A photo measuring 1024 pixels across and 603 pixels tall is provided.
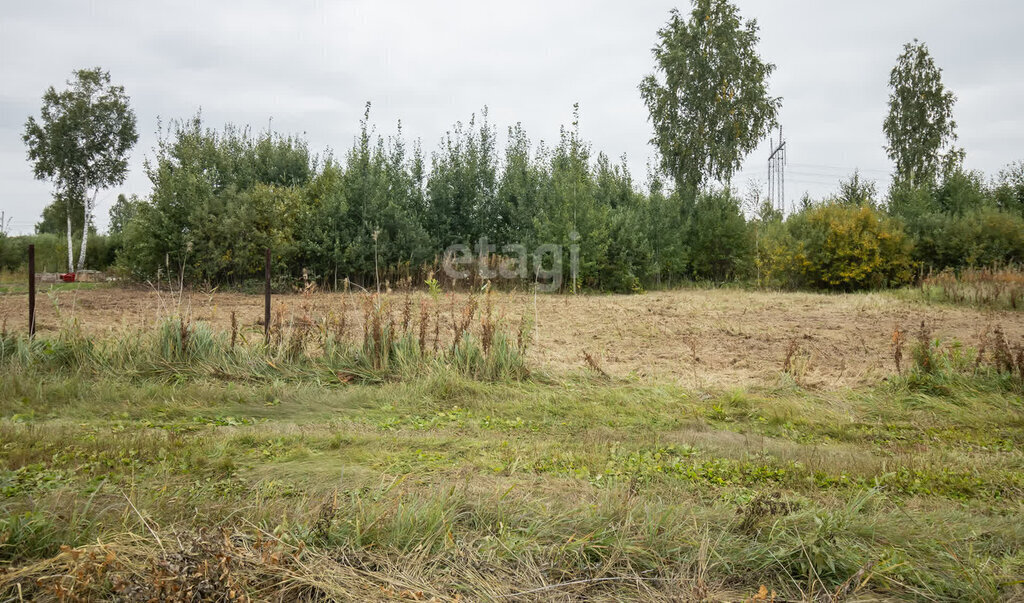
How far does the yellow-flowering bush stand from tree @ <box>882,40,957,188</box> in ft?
32.9

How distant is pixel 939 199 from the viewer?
24.7 m

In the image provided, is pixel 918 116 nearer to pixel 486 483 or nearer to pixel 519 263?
pixel 519 263

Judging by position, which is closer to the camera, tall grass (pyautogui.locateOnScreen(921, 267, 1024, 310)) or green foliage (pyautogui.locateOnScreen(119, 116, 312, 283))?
tall grass (pyautogui.locateOnScreen(921, 267, 1024, 310))

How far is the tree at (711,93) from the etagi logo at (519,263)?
27.6ft

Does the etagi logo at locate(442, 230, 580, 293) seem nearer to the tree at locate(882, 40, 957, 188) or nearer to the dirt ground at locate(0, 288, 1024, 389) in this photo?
the dirt ground at locate(0, 288, 1024, 389)

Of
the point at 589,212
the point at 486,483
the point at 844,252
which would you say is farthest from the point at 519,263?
the point at 486,483

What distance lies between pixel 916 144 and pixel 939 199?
14.9 ft

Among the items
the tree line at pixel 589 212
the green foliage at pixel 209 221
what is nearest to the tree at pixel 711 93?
the tree line at pixel 589 212

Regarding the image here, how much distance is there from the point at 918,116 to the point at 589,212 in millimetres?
19018

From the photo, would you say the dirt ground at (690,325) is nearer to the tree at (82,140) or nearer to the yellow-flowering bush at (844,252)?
the yellow-flowering bush at (844,252)

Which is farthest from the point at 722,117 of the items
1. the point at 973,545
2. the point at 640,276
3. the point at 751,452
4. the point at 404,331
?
the point at 973,545

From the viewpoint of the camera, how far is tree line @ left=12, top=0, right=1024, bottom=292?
18000 mm

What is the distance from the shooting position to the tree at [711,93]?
23.3 m

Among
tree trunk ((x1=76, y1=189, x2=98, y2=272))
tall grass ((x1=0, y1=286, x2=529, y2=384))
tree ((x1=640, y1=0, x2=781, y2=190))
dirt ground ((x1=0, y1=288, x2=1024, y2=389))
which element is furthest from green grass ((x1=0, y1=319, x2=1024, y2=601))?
tree trunk ((x1=76, y1=189, x2=98, y2=272))
